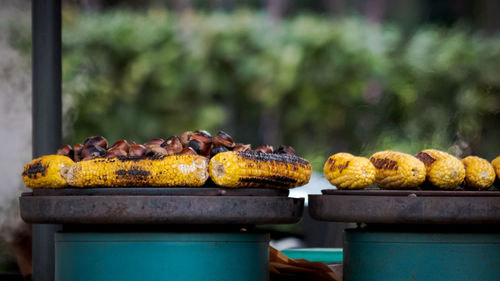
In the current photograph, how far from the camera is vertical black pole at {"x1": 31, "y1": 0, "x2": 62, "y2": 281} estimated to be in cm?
297

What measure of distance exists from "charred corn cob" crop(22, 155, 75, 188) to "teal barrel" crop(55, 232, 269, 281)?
191mm

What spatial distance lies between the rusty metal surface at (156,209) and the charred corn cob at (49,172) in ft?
0.22

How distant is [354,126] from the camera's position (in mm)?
5312

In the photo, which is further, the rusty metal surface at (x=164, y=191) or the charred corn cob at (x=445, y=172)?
the charred corn cob at (x=445, y=172)

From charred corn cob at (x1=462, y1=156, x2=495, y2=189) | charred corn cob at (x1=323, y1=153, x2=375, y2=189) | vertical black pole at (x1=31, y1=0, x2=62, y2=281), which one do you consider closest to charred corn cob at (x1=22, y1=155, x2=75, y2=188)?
vertical black pole at (x1=31, y1=0, x2=62, y2=281)

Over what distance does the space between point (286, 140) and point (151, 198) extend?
3.53 metres

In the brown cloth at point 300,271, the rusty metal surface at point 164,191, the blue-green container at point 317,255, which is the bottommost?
the blue-green container at point 317,255

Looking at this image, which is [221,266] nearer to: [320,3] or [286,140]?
[286,140]

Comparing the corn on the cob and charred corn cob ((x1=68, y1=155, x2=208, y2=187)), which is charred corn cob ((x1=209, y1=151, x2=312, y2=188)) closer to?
charred corn cob ((x1=68, y1=155, x2=208, y2=187))

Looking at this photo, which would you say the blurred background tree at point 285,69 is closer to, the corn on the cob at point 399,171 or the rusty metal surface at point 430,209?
the corn on the cob at point 399,171

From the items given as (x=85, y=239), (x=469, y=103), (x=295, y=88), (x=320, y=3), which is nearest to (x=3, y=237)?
(x=85, y=239)

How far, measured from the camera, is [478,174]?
225 cm

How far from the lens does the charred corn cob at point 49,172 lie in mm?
2127

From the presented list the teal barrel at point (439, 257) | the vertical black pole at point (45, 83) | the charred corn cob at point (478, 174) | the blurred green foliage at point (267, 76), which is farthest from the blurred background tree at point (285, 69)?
the teal barrel at point (439, 257)
